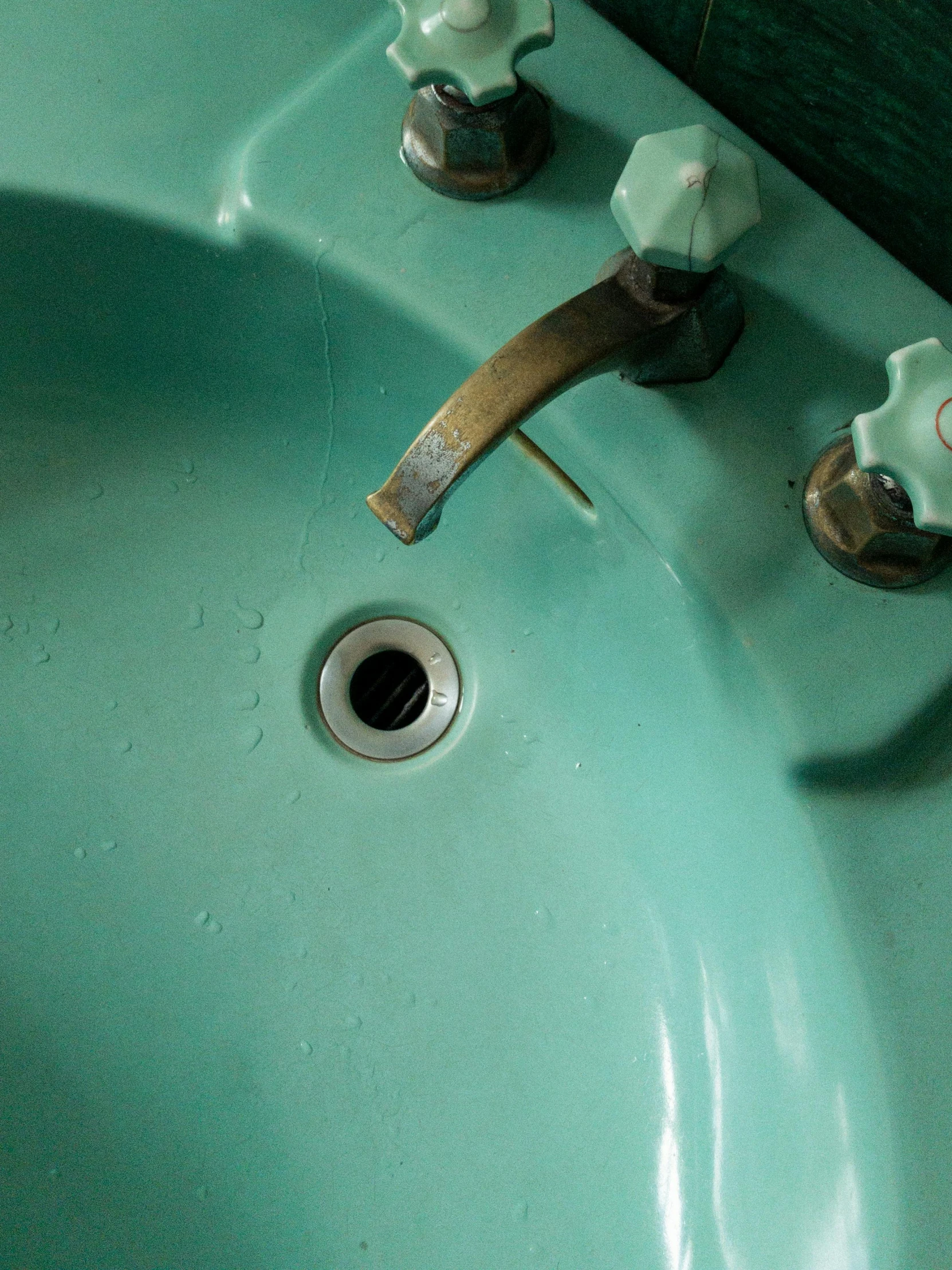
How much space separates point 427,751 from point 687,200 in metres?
0.29

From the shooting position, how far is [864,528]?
398 mm

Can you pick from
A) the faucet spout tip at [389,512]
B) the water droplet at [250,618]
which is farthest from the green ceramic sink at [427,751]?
the faucet spout tip at [389,512]

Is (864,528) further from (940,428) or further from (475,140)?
(475,140)

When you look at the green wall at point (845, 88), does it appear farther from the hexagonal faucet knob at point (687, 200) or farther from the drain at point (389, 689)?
the drain at point (389, 689)

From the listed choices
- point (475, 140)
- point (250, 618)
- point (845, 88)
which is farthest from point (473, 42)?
point (250, 618)

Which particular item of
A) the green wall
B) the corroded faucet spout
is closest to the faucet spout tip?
the corroded faucet spout

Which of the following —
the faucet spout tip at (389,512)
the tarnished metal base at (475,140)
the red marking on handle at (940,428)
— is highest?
the red marking on handle at (940,428)

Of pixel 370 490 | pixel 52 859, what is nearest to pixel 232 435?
pixel 370 490

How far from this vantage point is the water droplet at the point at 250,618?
0.56 metres

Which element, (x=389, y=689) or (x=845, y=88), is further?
(x=389, y=689)

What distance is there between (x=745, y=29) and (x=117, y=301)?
12.3 inches

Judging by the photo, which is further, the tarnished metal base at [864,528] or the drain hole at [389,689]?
the drain hole at [389,689]

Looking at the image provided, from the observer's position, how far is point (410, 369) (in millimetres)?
511

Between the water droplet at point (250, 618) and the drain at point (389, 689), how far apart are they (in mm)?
40
